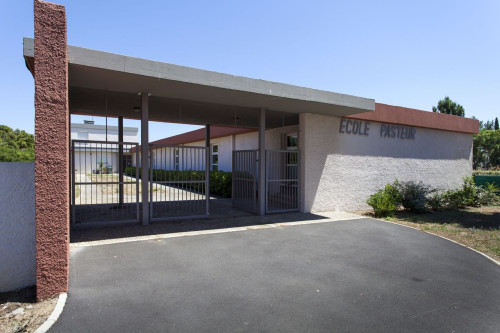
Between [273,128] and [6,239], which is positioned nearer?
[6,239]

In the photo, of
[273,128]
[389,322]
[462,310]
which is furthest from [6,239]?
[273,128]

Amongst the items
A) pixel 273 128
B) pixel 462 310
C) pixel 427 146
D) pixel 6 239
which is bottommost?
pixel 462 310

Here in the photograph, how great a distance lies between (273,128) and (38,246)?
38.2ft

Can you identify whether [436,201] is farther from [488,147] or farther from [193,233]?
[488,147]

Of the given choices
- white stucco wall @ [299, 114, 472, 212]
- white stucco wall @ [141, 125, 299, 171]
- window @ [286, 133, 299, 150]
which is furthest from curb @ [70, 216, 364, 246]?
white stucco wall @ [141, 125, 299, 171]

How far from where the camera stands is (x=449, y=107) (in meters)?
41.8

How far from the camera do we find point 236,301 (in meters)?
3.83

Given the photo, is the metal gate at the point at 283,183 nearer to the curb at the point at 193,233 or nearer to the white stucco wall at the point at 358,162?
the white stucco wall at the point at 358,162

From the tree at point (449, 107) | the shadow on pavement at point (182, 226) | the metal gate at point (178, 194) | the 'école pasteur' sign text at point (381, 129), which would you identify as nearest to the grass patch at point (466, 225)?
the shadow on pavement at point (182, 226)

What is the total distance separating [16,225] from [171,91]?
14.9ft

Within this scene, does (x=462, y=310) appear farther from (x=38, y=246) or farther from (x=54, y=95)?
(x=54, y=95)

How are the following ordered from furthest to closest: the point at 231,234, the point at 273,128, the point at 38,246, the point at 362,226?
1. the point at 273,128
2. the point at 362,226
3. the point at 231,234
4. the point at 38,246

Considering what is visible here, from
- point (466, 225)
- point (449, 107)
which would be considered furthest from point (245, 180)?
point (449, 107)

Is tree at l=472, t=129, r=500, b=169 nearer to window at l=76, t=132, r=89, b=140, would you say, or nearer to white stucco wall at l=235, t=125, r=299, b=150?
white stucco wall at l=235, t=125, r=299, b=150
